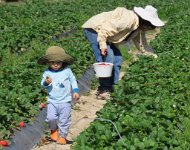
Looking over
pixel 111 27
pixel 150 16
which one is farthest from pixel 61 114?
pixel 150 16

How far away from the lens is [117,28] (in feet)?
24.7

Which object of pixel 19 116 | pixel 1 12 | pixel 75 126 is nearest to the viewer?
pixel 19 116

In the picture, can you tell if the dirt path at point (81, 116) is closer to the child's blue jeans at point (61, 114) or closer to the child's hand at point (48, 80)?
the child's blue jeans at point (61, 114)

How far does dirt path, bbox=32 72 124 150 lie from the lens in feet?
20.9

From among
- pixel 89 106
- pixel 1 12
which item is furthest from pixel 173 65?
pixel 1 12

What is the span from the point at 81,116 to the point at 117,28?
1.51m

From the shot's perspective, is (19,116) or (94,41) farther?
(94,41)

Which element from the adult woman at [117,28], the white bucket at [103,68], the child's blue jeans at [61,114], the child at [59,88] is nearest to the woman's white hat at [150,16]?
the adult woman at [117,28]

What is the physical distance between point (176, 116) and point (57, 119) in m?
1.51

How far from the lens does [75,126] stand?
285 inches

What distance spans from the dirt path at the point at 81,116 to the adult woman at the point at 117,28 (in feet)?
2.78

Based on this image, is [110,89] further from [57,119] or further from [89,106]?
[57,119]

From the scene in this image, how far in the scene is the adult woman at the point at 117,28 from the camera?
292 inches

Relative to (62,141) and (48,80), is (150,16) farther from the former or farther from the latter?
(62,141)
